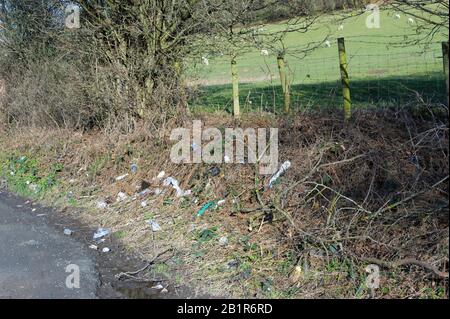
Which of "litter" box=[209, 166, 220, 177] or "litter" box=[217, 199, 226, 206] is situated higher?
"litter" box=[209, 166, 220, 177]

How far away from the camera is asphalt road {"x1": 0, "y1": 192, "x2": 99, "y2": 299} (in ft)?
22.2

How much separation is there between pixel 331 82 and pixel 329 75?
1525mm

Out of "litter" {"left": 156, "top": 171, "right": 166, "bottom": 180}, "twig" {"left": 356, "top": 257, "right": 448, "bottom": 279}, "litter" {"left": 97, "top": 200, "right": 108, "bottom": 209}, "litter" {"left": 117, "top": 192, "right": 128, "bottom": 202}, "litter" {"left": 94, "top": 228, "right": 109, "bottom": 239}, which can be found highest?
"litter" {"left": 156, "top": 171, "right": 166, "bottom": 180}

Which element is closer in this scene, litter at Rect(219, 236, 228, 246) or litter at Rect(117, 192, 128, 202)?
litter at Rect(219, 236, 228, 246)

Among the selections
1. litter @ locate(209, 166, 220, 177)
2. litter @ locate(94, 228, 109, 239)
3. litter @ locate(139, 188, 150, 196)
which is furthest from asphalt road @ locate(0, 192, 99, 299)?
litter @ locate(209, 166, 220, 177)

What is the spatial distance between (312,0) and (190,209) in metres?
7.12

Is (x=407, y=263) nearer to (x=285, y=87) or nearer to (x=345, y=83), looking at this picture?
(x=345, y=83)

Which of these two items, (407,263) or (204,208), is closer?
(407,263)

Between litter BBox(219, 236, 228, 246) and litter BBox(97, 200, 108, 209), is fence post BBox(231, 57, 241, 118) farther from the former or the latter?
litter BBox(219, 236, 228, 246)

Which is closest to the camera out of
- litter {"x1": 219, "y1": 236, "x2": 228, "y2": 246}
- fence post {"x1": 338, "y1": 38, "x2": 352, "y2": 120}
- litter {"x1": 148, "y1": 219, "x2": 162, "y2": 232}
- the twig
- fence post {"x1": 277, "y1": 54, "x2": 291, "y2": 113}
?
the twig

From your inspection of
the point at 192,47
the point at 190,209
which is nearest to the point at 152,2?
the point at 192,47

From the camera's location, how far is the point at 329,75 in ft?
62.4

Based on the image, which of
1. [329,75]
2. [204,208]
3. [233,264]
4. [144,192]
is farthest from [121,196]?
[329,75]

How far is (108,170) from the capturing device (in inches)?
456
